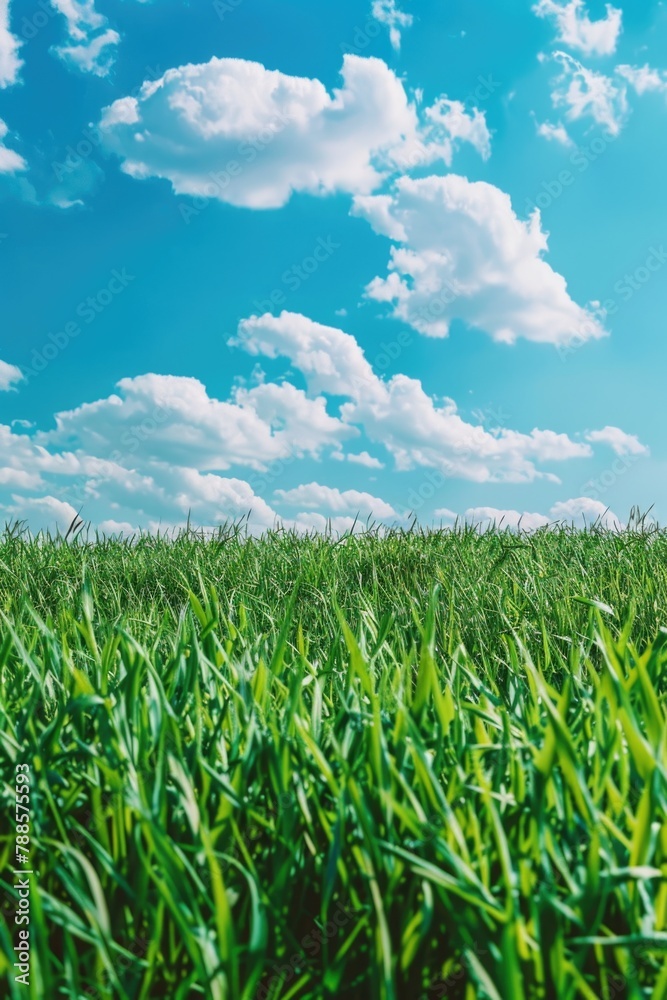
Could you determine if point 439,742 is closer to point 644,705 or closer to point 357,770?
point 357,770

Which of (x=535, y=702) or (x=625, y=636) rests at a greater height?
(x=625, y=636)

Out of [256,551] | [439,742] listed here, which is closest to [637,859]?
[439,742]

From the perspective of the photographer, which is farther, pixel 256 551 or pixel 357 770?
pixel 256 551

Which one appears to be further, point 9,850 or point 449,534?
point 449,534

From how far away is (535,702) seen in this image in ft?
6.12

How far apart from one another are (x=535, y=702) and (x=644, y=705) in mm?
579

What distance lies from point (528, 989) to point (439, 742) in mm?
402

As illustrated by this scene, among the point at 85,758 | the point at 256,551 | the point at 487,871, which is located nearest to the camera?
the point at 487,871

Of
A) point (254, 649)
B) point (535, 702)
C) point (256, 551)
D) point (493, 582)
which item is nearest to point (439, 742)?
point (535, 702)

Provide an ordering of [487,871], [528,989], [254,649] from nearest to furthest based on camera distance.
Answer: [528,989]
[487,871]
[254,649]

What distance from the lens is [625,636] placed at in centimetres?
184

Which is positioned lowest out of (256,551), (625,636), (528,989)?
(528,989)

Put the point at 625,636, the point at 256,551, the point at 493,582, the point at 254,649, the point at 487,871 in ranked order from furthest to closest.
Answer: the point at 256,551, the point at 493,582, the point at 254,649, the point at 625,636, the point at 487,871

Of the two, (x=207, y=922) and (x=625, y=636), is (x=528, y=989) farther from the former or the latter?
(x=625, y=636)
